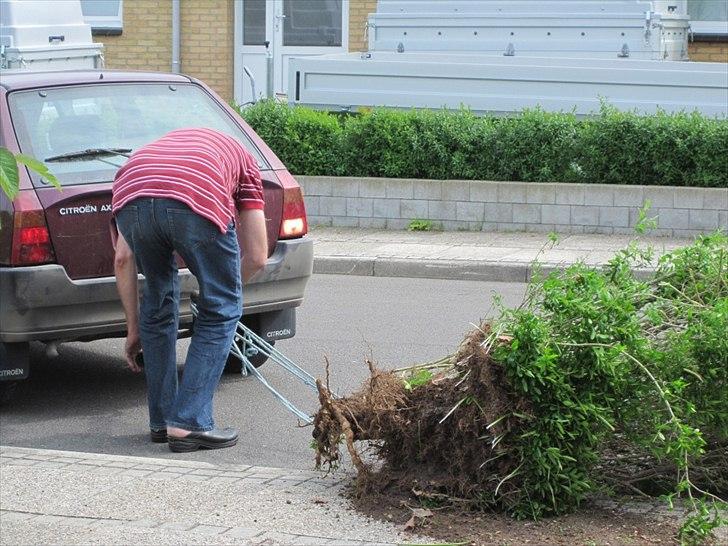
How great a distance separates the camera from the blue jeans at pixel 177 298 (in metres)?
5.47

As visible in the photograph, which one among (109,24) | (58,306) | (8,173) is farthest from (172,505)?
(109,24)

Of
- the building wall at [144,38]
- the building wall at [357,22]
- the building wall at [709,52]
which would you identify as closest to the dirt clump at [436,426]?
the building wall at [709,52]

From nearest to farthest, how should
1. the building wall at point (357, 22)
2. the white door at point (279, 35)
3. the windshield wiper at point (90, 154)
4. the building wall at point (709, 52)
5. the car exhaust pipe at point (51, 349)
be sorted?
the windshield wiper at point (90, 154) → the car exhaust pipe at point (51, 349) → the building wall at point (709, 52) → the building wall at point (357, 22) → the white door at point (279, 35)

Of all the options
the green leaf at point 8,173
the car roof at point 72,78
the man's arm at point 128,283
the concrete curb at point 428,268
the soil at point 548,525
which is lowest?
the concrete curb at point 428,268

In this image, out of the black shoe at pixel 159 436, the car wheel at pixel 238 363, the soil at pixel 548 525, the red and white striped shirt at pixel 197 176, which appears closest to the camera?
the soil at pixel 548 525

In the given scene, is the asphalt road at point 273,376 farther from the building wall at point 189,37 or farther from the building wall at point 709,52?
the building wall at point 189,37

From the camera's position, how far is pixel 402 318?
9281 millimetres

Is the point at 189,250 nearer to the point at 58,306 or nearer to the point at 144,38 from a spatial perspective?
the point at 58,306

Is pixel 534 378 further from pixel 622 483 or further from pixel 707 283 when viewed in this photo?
pixel 707 283

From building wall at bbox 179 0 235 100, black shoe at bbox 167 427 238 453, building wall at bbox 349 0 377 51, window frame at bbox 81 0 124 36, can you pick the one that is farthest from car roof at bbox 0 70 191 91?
window frame at bbox 81 0 124 36

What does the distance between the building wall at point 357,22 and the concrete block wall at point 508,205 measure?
20.3 feet

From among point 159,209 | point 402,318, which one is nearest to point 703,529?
point 159,209

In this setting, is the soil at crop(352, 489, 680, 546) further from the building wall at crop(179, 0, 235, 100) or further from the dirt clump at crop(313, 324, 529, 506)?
the building wall at crop(179, 0, 235, 100)

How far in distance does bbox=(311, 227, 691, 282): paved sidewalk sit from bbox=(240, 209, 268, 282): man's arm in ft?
16.6
